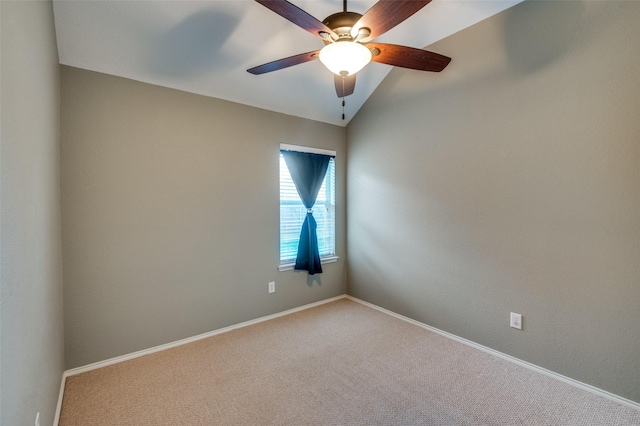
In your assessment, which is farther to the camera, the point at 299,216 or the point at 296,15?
the point at 299,216

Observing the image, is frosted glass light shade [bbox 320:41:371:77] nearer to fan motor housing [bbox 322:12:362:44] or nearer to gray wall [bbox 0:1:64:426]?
fan motor housing [bbox 322:12:362:44]

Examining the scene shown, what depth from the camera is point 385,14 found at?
143 centimetres

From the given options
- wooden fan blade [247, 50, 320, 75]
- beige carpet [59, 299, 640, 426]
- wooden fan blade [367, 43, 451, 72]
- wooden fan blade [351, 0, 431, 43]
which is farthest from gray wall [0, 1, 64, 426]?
wooden fan blade [367, 43, 451, 72]

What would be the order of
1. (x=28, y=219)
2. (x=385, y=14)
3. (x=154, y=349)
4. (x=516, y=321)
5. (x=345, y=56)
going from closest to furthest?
(x=28, y=219)
(x=385, y=14)
(x=345, y=56)
(x=516, y=321)
(x=154, y=349)

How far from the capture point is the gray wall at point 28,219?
0.96m

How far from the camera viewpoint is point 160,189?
8.56 feet

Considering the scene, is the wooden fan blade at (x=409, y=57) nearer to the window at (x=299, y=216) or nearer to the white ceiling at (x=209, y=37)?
the white ceiling at (x=209, y=37)

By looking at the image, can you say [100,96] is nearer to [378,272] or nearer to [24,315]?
[24,315]

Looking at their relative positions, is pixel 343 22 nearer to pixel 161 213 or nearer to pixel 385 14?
pixel 385 14

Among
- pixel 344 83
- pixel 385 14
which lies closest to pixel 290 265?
pixel 344 83

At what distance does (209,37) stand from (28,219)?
5.92 ft

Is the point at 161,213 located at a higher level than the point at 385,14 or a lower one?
lower

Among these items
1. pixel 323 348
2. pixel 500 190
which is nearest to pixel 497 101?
pixel 500 190

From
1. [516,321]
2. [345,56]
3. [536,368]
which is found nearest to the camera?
[345,56]
